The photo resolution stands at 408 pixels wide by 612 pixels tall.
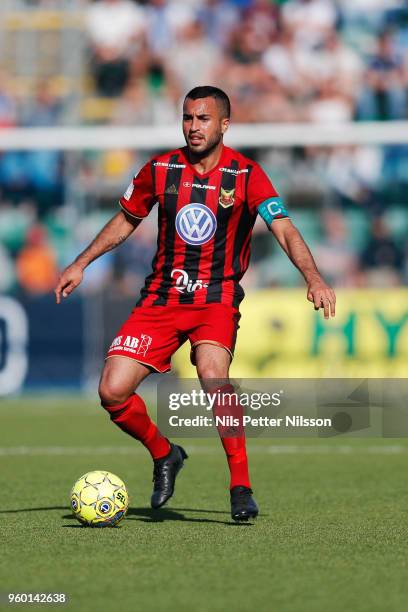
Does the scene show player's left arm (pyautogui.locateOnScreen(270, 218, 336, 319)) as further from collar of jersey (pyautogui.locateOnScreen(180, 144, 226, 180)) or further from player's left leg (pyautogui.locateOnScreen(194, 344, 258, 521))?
player's left leg (pyautogui.locateOnScreen(194, 344, 258, 521))

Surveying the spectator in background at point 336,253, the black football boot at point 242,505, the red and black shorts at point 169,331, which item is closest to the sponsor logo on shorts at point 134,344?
the red and black shorts at point 169,331

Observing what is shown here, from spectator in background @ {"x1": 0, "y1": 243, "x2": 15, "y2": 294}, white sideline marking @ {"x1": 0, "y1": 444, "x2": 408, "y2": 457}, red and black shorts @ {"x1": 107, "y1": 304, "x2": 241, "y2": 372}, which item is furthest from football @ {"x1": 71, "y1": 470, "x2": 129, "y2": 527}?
spectator in background @ {"x1": 0, "y1": 243, "x2": 15, "y2": 294}

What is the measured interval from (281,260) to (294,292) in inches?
72.0

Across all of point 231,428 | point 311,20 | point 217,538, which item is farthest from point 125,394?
point 311,20

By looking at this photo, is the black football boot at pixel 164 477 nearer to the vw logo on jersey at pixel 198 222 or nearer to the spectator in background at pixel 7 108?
the vw logo on jersey at pixel 198 222

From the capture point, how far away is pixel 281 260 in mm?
16219

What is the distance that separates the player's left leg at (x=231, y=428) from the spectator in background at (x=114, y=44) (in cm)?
1200

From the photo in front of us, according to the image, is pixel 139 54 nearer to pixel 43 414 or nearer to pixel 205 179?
pixel 43 414

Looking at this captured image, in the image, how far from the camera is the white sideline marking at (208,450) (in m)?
9.76

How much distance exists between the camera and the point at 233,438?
19.8 feet

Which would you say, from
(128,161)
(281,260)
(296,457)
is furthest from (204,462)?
(128,161)

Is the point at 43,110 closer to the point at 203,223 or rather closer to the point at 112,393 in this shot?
the point at 203,223

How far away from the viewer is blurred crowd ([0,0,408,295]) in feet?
52.9

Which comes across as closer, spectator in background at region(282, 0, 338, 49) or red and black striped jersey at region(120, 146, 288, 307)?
red and black striped jersey at region(120, 146, 288, 307)
